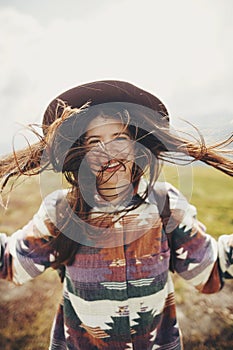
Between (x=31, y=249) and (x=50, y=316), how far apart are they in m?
0.82

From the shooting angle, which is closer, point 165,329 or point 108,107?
point 108,107

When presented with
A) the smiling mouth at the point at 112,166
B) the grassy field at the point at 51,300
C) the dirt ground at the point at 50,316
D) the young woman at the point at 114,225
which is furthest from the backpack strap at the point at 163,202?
the dirt ground at the point at 50,316

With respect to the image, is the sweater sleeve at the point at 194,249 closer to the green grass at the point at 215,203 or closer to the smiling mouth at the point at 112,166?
the smiling mouth at the point at 112,166

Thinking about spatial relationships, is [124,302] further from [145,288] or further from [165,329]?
[165,329]

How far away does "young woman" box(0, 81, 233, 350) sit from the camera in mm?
725

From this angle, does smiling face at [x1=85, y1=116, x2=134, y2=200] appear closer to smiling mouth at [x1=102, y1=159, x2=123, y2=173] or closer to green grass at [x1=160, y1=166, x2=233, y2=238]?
smiling mouth at [x1=102, y1=159, x2=123, y2=173]

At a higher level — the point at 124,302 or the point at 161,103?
the point at 161,103

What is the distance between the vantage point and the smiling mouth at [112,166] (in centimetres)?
70

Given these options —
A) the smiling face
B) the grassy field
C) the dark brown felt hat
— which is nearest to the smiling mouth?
the smiling face

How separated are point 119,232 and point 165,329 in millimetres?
259

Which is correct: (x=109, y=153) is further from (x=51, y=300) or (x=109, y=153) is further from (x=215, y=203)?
(x=215, y=203)

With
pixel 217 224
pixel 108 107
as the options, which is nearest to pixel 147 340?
pixel 108 107

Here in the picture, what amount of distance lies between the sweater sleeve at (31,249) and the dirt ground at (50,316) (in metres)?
0.75

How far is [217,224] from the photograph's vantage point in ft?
5.57
